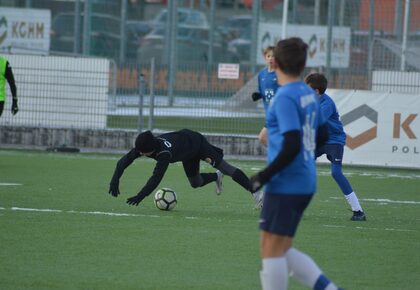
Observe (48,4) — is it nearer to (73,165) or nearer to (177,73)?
(177,73)

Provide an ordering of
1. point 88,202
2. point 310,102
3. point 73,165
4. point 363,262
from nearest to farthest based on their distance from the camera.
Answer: point 310,102, point 363,262, point 88,202, point 73,165

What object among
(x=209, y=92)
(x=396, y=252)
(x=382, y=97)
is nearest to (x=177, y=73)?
(x=209, y=92)

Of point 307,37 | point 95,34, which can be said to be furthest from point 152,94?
point 95,34

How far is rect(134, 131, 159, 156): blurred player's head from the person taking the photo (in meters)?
12.3

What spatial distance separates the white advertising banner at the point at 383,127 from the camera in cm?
1991

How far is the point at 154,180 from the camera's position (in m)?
12.2

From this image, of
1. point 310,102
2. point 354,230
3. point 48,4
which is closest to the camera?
point 310,102

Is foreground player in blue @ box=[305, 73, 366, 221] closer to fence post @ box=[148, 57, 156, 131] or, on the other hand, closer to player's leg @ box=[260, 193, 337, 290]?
player's leg @ box=[260, 193, 337, 290]

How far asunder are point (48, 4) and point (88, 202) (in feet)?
67.5

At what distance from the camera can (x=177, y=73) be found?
2383 cm

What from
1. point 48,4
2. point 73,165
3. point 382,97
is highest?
point 48,4

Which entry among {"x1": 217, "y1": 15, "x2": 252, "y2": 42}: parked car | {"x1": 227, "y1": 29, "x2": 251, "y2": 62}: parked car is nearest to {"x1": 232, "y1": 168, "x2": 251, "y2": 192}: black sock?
{"x1": 227, "y1": 29, "x2": 251, "y2": 62}: parked car

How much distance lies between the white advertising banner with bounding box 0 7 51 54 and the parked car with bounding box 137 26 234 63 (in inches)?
214

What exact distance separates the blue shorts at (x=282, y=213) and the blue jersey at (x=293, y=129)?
1.5 inches
